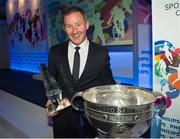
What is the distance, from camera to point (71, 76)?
1280 millimetres

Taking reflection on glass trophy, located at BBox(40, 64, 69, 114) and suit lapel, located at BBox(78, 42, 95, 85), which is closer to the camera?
reflection on glass trophy, located at BBox(40, 64, 69, 114)

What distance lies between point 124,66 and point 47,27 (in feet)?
8.00

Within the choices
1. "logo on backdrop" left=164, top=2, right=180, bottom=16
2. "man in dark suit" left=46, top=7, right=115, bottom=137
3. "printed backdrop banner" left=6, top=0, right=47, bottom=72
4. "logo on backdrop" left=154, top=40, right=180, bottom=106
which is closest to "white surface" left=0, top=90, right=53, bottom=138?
"man in dark suit" left=46, top=7, right=115, bottom=137

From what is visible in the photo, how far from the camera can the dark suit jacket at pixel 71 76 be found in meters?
1.28

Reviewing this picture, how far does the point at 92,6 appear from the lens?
13.1 feet

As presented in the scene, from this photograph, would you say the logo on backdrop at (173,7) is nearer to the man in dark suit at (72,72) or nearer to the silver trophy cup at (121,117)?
the man in dark suit at (72,72)

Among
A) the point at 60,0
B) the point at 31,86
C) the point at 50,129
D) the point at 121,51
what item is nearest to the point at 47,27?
the point at 60,0

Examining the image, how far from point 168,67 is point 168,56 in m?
0.07

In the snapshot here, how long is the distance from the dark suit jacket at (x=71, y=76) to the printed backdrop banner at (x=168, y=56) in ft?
1.22

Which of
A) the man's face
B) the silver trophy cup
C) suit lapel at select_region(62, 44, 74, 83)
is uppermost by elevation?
the man's face

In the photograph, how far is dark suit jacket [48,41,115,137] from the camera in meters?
1.28

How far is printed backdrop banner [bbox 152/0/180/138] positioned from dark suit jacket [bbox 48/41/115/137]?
371mm

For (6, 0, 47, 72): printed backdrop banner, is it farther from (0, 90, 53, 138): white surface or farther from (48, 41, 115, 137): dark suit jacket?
(48, 41, 115, 137): dark suit jacket

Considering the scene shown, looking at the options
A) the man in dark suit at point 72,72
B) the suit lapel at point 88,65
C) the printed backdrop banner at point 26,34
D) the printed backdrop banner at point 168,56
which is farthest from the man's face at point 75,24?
the printed backdrop banner at point 26,34
